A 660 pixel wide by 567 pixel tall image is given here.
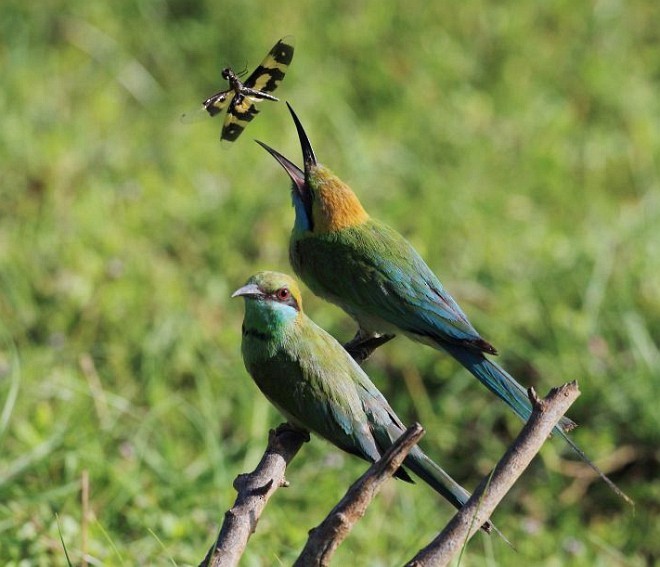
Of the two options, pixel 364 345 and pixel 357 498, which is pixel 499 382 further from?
pixel 357 498

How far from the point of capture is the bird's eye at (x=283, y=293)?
8.41ft

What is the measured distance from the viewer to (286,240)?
5227mm

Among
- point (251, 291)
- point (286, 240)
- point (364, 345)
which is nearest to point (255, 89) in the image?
point (251, 291)

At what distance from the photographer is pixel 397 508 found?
4121 millimetres

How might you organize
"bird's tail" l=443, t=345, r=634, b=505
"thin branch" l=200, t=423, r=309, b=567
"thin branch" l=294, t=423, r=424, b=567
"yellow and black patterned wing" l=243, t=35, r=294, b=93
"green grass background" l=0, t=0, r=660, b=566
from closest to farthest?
"thin branch" l=294, t=423, r=424, b=567 → "thin branch" l=200, t=423, r=309, b=567 → "yellow and black patterned wing" l=243, t=35, r=294, b=93 → "bird's tail" l=443, t=345, r=634, b=505 → "green grass background" l=0, t=0, r=660, b=566

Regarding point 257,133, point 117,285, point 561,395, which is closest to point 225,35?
point 257,133

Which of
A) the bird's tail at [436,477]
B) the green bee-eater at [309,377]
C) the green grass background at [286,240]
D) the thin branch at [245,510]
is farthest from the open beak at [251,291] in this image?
the green grass background at [286,240]

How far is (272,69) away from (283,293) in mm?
510

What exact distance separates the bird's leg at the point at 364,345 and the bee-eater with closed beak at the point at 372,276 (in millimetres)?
12

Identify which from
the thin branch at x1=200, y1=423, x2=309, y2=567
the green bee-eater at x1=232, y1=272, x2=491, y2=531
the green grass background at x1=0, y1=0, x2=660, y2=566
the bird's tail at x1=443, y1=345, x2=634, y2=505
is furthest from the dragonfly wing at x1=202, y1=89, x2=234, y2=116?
the green grass background at x1=0, y1=0, x2=660, y2=566

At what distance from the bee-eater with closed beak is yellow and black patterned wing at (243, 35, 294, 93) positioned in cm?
47

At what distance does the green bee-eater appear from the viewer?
2.49 meters

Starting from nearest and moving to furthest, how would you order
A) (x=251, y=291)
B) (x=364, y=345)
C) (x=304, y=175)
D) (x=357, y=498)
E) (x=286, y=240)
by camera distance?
(x=357, y=498)
(x=251, y=291)
(x=304, y=175)
(x=364, y=345)
(x=286, y=240)

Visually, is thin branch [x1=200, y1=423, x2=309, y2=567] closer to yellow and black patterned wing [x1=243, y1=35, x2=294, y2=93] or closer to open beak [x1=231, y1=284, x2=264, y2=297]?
open beak [x1=231, y1=284, x2=264, y2=297]
